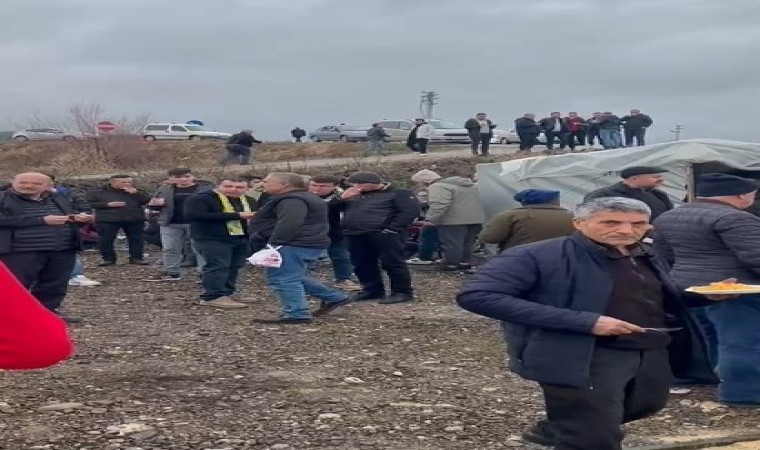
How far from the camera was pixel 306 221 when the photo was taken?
33.5ft

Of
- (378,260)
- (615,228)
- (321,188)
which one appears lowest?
(378,260)

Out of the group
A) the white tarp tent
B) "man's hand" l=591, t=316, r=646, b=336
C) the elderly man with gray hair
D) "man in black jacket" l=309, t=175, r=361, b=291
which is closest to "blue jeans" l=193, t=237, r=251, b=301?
"man in black jacket" l=309, t=175, r=361, b=291

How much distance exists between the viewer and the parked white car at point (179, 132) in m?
46.8

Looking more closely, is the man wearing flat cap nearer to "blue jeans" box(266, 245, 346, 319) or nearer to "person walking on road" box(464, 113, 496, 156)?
"blue jeans" box(266, 245, 346, 319)

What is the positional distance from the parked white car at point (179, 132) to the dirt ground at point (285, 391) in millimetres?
36493

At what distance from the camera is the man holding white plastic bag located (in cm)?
1008

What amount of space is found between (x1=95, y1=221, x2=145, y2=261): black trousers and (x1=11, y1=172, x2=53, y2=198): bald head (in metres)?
5.98

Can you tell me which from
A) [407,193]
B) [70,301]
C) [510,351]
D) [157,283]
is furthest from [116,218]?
[510,351]

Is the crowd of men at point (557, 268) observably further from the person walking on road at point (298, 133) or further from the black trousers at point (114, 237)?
the person walking on road at point (298, 133)

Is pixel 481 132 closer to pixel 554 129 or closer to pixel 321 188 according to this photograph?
pixel 554 129

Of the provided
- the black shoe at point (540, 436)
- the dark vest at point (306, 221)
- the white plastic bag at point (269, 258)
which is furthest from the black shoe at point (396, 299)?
the black shoe at point (540, 436)

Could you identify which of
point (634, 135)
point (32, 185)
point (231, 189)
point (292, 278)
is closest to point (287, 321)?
point (292, 278)

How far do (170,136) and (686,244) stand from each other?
41860 millimetres

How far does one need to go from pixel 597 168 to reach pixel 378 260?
4664 millimetres
